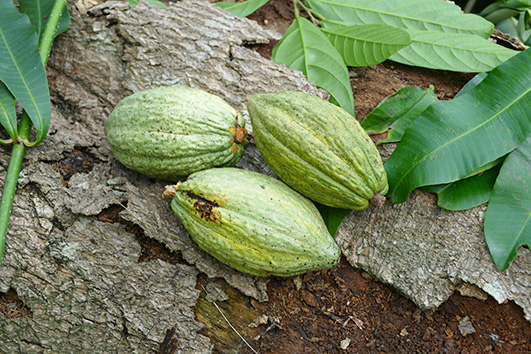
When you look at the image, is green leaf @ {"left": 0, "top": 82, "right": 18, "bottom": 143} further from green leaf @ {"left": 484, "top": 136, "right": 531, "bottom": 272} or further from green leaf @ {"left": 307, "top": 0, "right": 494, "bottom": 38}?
green leaf @ {"left": 484, "top": 136, "right": 531, "bottom": 272}

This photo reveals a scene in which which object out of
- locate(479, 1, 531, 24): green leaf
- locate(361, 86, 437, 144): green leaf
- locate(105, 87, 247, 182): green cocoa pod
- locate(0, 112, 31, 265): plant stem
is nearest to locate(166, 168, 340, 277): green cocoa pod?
locate(105, 87, 247, 182): green cocoa pod

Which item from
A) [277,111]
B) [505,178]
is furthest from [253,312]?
[505,178]

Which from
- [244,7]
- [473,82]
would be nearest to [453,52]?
[473,82]

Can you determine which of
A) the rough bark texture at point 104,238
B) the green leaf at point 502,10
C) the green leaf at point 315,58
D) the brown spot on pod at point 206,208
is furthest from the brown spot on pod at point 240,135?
the green leaf at point 502,10

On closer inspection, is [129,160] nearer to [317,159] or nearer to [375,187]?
[317,159]

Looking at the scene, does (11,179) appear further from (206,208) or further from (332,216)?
(332,216)

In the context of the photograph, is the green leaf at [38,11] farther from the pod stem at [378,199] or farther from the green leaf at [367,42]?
the pod stem at [378,199]
